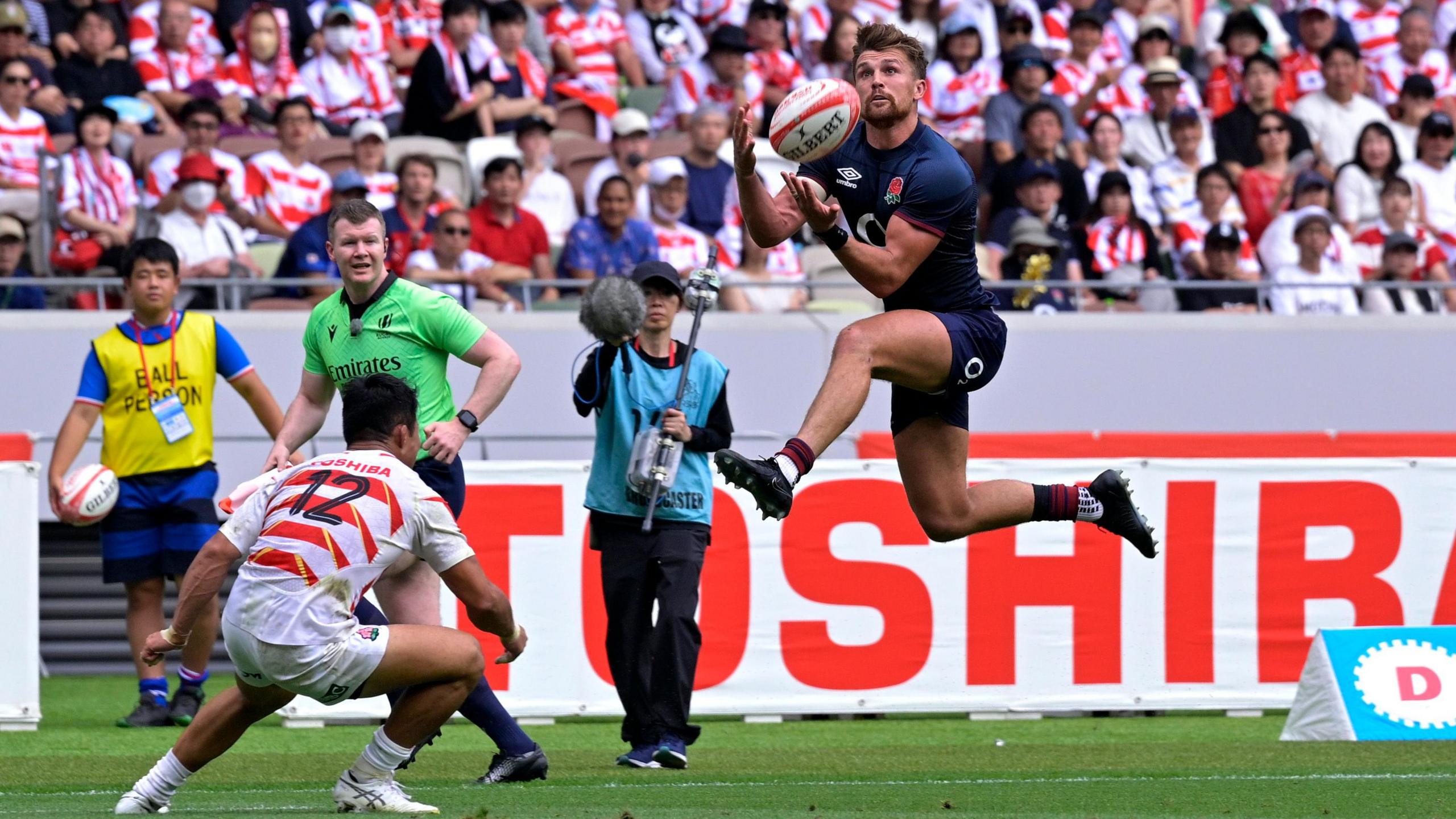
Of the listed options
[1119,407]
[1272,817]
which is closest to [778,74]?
[1119,407]

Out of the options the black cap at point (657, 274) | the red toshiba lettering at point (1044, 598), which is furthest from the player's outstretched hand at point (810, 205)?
the red toshiba lettering at point (1044, 598)

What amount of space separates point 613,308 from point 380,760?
8.33 feet

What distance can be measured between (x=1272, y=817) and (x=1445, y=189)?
34.7 feet

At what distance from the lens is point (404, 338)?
7.35 meters

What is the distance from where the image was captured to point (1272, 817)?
20.6 feet

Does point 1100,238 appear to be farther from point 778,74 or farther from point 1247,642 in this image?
point 1247,642

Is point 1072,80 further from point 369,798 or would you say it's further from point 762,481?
point 369,798

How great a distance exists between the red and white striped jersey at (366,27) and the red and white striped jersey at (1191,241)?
6354 millimetres

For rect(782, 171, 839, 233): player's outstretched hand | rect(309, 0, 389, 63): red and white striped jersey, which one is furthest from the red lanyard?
rect(309, 0, 389, 63): red and white striped jersey

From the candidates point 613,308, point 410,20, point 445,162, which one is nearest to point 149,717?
point 613,308

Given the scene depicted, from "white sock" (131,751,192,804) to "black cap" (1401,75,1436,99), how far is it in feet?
44.3

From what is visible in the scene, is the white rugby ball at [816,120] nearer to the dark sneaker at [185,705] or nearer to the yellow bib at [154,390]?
the yellow bib at [154,390]

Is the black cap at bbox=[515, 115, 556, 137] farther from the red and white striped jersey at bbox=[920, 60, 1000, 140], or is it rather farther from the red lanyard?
the red lanyard

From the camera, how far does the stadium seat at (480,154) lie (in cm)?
1399
